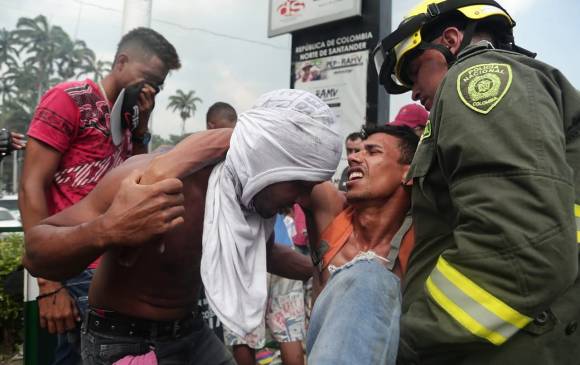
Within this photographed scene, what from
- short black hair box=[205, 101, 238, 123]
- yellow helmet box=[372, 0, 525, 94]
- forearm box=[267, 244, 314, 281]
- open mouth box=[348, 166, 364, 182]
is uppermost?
short black hair box=[205, 101, 238, 123]

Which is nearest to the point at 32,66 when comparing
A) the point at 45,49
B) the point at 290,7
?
the point at 45,49

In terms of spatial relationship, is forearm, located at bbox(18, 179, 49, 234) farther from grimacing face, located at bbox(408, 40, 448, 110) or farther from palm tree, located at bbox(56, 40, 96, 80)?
palm tree, located at bbox(56, 40, 96, 80)

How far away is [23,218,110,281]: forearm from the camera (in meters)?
1.69

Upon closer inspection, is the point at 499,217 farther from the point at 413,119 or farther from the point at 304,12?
the point at 304,12

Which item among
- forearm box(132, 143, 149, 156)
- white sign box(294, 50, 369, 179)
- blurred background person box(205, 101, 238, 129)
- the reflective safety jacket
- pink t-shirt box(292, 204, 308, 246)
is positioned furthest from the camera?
white sign box(294, 50, 369, 179)

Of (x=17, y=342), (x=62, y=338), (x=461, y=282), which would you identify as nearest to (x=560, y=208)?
(x=461, y=282)

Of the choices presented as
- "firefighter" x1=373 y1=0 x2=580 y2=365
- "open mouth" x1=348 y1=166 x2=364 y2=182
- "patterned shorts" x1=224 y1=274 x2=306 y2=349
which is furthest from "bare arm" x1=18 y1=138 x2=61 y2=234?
"patterned shorts" x1=224 y1=274 x2=306 y2=349

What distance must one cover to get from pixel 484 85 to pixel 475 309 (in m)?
0.58

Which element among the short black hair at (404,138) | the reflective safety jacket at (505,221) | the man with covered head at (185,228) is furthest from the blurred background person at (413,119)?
the reflective safety jacket at (505,221)

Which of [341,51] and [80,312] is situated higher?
[341,51]

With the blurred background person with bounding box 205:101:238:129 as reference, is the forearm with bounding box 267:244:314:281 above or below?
below

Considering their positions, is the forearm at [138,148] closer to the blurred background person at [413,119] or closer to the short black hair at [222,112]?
the blurred background person at [413,119]

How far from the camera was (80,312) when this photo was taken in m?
2.61

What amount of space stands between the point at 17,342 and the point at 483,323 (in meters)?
5.07
